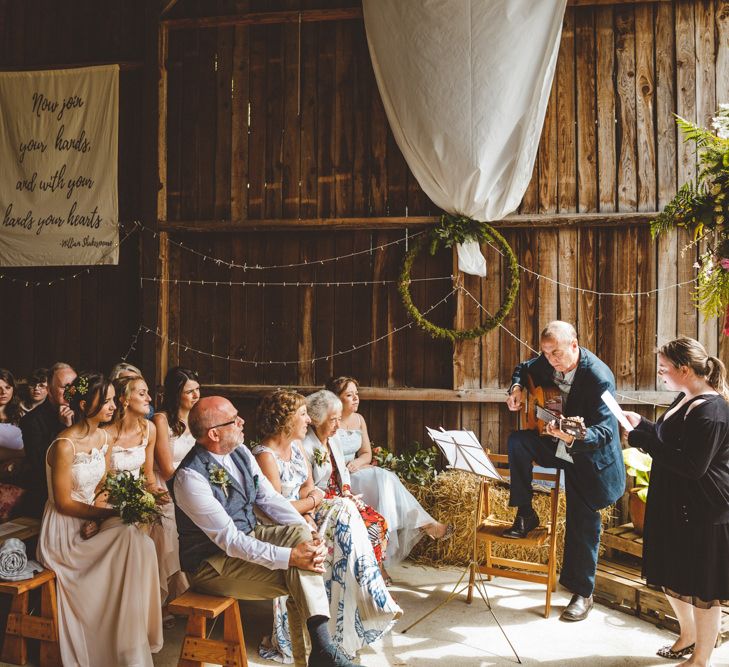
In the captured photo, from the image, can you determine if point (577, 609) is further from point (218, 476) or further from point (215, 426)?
point (215, 426)

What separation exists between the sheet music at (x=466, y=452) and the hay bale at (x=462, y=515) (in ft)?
4.33

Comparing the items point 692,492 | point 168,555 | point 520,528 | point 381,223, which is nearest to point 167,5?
point 381,223

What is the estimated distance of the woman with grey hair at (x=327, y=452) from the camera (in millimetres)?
4379

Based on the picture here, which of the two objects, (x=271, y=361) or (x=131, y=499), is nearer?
(x=131, y=499)

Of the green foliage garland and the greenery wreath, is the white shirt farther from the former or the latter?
the greenery wreath

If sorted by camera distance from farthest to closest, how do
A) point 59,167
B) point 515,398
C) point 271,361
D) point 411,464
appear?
point 59,167 < point 271,361 < point 411,464 < point 515,398

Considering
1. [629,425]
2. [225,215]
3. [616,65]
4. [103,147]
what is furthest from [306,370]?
[616,65]

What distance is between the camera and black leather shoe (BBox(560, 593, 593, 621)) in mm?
4254

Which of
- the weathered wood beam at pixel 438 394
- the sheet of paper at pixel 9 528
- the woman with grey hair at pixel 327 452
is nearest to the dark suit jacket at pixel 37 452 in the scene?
the sheet of paper at pixel 9 528

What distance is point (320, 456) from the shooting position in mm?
4395

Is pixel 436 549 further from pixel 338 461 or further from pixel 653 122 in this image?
pixel 653 122

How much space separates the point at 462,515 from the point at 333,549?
6.27 feet

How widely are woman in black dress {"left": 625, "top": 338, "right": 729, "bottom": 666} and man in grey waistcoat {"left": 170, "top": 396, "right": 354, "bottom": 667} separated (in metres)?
1.67

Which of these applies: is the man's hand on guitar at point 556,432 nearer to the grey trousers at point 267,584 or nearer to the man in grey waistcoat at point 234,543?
the man in grey waistcoat at point 234,543
